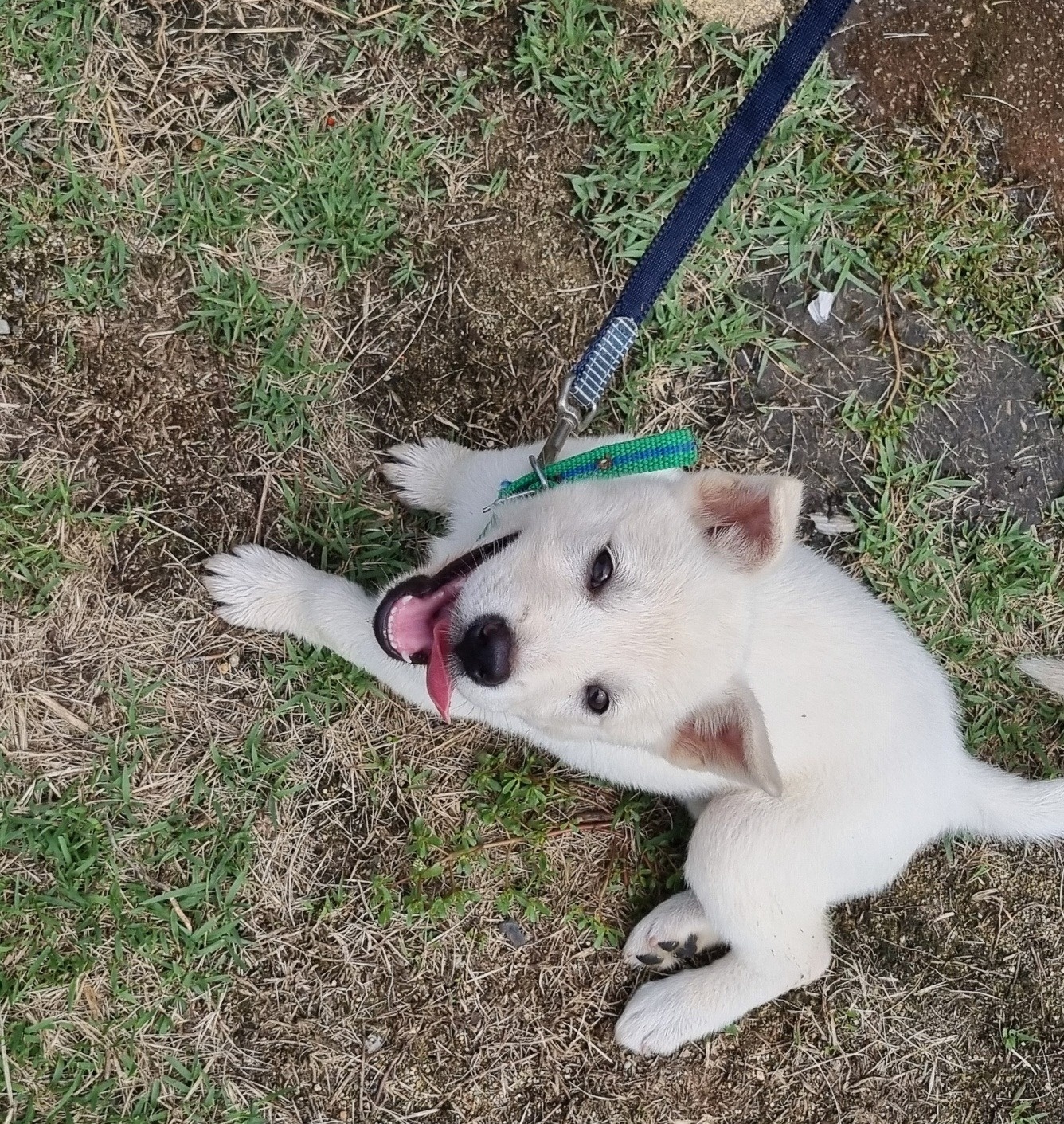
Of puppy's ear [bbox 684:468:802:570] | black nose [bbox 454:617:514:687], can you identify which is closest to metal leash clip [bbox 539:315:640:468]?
puppy's ear [bbox 684:468:802:570]

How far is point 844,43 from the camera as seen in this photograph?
3.64 m

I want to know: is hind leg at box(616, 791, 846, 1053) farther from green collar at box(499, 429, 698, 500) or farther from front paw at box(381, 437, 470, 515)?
front paw at box(381, 437, 470, 515)

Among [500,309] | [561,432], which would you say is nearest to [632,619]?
[561,432]

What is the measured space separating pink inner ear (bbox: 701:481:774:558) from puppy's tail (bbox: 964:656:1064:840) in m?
1.61

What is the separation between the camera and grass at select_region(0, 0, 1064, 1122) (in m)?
3.15

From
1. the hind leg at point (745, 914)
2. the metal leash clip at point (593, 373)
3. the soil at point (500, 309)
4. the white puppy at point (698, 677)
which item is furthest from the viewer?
the soil at point (500, 309)

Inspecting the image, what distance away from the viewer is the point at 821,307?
3676 mm

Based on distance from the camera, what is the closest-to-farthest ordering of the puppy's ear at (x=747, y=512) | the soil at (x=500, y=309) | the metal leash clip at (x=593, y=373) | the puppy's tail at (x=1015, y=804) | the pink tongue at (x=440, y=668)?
the puppy's ear at (x=747, y=512), the pink tongue at (x=440, y=668), the metal leash clip at (x=593, y=373), the puppy's tail at (x=1015, y=804), the soil at (x=500, y=309)

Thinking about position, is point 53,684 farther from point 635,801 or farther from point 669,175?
Answer: point 669,175

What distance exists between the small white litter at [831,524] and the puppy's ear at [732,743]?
1.57 m

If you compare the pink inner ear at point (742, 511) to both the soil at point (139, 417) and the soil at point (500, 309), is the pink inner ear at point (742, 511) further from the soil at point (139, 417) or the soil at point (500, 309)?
the soil at point (139, 417)

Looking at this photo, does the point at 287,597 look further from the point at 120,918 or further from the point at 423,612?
the point at 120,918

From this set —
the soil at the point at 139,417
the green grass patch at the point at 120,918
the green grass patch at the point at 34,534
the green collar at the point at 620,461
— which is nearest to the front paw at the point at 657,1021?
the green grass patch at the point at 120,918

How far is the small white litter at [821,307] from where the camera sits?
3.67m
